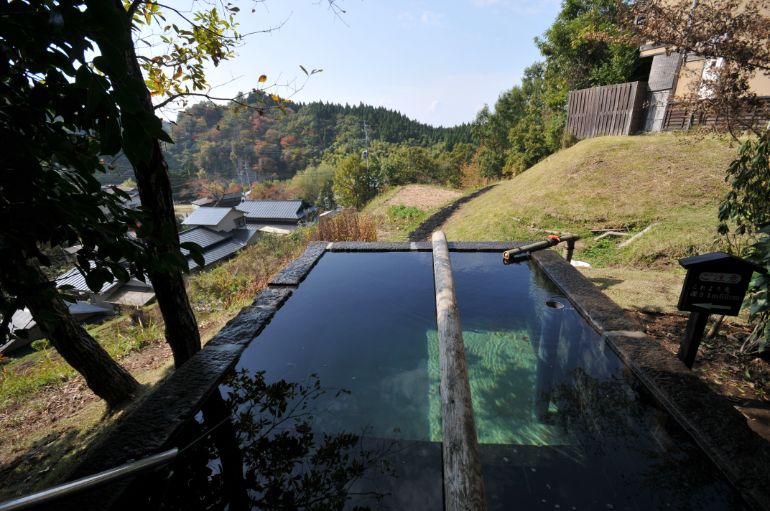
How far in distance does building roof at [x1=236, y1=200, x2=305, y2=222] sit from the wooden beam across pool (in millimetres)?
31641

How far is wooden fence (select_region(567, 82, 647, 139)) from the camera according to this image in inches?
428

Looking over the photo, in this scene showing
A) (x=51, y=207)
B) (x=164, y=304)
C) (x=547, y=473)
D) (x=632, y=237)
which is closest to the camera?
(x=51, y=207)

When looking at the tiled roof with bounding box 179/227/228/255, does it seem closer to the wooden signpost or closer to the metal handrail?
the metal handrail

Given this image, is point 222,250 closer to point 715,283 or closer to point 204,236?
point 204,236

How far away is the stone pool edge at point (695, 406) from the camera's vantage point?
1405 millimetres

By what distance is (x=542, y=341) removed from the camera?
3184mm

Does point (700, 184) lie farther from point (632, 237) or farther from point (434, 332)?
point (434, 332)

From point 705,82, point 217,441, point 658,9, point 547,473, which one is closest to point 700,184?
point 705,82

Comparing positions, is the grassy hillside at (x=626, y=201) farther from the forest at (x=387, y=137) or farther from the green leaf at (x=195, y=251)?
the green leaf at (x=195, y=251)

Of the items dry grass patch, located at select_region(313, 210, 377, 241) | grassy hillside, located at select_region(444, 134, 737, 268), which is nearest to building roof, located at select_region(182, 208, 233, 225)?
dry grass patch, located at select_region(313, 210, 377, 241)

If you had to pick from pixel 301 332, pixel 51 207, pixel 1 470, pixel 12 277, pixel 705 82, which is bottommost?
pixel 1 470

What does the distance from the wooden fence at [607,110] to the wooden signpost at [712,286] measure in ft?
38.0

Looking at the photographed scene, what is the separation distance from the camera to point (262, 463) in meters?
1.65

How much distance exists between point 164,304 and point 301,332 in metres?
1.23
